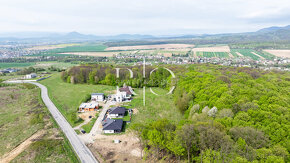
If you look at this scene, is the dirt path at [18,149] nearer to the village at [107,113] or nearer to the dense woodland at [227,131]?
the village at [107,113]

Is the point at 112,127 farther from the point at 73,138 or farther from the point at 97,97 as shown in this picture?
the point at 97,97

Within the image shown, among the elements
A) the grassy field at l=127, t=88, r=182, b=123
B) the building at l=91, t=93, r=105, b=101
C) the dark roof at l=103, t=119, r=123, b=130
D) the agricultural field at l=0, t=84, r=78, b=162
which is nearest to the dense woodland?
the grassy field at l=127, t=88, r=182, b=123

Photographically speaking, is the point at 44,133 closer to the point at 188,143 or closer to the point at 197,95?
the point at 188,143

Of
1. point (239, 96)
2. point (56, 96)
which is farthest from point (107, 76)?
point (239, 96)

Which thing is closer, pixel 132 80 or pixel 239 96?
pixel 239 96

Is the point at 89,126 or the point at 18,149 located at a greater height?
the point at 89,126

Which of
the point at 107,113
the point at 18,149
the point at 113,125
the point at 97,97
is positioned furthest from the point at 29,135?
the point at 97,97

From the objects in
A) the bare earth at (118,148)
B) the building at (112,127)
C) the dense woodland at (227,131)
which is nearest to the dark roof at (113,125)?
the building at (112,127)

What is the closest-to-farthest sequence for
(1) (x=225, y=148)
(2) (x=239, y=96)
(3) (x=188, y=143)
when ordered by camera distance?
(1) (x=225, y=148)
(3) (x=188, y=143)
(2) (x=239, y=96)
